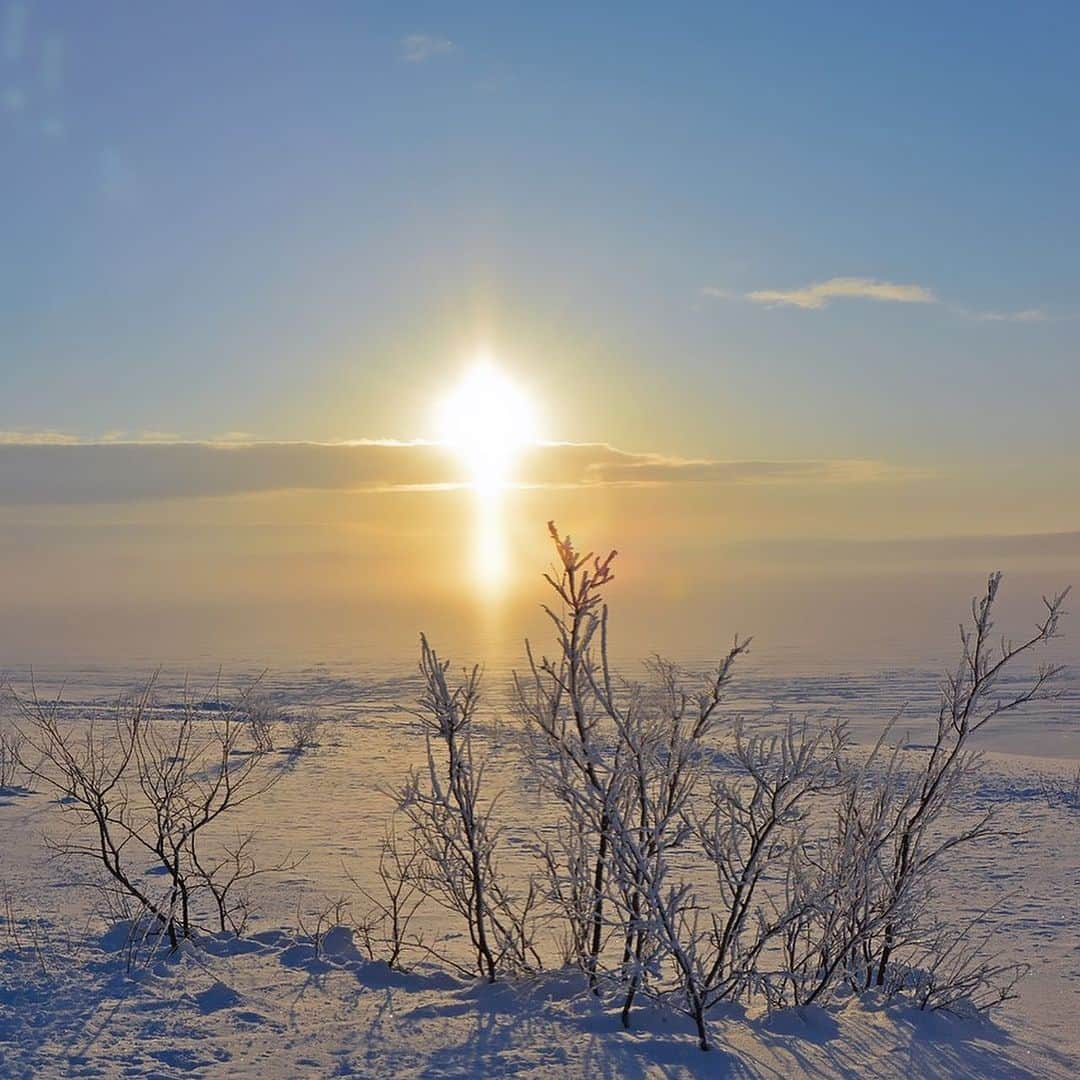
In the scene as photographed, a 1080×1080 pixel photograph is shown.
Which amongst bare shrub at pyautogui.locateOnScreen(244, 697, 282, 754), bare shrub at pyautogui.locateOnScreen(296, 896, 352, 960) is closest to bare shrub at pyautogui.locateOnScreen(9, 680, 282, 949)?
bare shrub at pyautogui.locateOnScreen(244, 697, 282, 754)

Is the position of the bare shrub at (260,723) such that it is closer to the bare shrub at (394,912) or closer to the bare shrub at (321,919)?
the bare shrub at (394,912)

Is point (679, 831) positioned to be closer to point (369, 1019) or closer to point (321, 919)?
point (369, 1019)

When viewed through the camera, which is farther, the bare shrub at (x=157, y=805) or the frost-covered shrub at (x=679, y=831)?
the bare shrub at (x=157, y=805)

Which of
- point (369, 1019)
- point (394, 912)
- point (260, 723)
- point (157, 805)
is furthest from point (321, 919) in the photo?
point (260, 723)

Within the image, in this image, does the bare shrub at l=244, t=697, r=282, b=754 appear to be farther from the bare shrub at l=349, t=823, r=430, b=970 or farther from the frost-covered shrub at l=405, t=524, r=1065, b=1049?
the frost-covered shrub at l=405, t=524, r=1065, b=1049

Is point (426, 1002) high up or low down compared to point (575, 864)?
down

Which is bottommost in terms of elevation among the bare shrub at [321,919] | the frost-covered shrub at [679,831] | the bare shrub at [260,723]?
the bare shrub at [260,723]

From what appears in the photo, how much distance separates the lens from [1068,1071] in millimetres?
5559

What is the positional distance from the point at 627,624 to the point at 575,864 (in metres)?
70.1

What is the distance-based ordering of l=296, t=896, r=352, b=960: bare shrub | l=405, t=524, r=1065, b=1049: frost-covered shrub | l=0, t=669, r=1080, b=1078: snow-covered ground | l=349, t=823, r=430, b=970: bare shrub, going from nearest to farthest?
1. l=0, t=669, r=1080, b=1078: snow-covered ground
2. l=405, t=524, r=1065, b=1049: frost-covered shrub
3. l=349, t=823, r=430, b=970: bare shrub
4. l=296, t=896, r=352, b=960: bare shrub

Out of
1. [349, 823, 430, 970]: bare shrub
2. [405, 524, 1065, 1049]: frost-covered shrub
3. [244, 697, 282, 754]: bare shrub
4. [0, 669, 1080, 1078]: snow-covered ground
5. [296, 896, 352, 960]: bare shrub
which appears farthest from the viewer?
[244, 697, 282, 754]: bare shrub

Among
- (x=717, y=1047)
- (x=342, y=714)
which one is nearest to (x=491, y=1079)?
(x=717, y=1047)

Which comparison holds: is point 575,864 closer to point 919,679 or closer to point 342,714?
point 342,714

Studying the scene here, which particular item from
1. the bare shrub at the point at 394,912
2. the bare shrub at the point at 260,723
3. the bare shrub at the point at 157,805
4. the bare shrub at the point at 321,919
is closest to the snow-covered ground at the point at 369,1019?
the bare shrub at the point at 321,919
